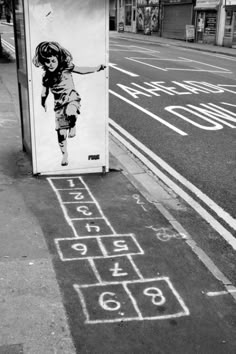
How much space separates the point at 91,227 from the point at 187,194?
1.77 meters

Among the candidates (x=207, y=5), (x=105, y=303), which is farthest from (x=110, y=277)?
(x=207, y=5)

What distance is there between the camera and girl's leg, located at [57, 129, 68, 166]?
6.32 m

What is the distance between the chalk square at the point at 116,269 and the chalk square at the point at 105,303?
0.11 metres

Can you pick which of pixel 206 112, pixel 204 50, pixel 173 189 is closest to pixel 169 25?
pixel 204 50

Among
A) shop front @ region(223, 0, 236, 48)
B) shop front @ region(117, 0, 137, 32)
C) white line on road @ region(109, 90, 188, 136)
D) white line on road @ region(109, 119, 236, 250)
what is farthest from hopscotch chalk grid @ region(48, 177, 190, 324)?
shop front @ region(117, 0, 137, 32)

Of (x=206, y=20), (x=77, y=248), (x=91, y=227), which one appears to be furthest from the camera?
(x=206, y=20)

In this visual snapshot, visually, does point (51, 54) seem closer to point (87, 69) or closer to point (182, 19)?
point (87, 69)

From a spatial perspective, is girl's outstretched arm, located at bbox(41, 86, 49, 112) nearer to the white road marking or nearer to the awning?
the white road marking

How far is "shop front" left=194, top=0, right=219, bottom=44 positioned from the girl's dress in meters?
29.9

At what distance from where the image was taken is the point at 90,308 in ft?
12.0

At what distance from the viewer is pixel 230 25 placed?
3198cm

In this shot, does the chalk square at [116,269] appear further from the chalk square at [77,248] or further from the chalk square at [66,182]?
the chalk square at [66,182]

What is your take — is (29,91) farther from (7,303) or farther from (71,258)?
(7,303)

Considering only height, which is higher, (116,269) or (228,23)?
(228,23)
